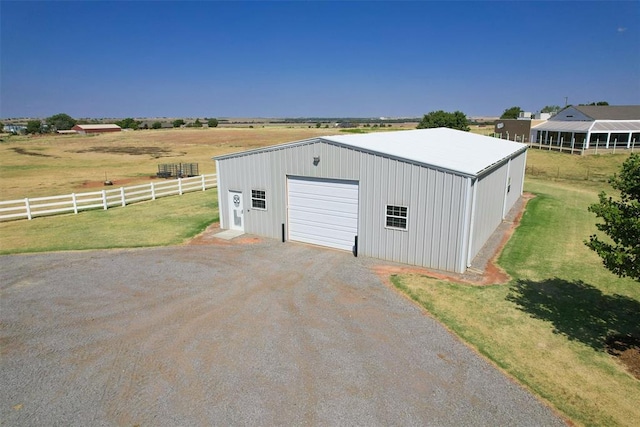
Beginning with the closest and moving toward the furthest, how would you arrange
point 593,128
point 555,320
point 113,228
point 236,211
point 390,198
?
point 555,320 → point 390,198 → point 236,211 → point 113,228 → point 593,128

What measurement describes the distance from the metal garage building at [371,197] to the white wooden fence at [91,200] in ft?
30.3

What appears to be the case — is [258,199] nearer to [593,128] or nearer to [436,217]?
[436,217]

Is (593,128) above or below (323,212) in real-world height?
above

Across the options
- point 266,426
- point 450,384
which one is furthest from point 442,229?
point 266,426

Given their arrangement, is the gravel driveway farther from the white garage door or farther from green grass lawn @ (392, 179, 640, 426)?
the white garage door

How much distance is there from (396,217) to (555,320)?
219 inches

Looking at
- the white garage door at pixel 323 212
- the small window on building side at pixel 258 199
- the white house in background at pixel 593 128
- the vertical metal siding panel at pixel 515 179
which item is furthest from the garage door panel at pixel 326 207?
the white house in background at pixel 593 128

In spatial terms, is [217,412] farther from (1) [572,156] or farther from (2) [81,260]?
(1) [572,156]

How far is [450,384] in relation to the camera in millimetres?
7496

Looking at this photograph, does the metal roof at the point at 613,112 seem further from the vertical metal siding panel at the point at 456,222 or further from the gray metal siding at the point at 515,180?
the vertical metal siding panel at the point at 456,222

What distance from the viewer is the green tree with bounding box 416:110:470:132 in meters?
64.6

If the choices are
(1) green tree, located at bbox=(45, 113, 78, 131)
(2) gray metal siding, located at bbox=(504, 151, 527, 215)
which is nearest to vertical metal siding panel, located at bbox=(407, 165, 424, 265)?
(2) gray metal siding, located at bbox=(504, 151, 527, 215)

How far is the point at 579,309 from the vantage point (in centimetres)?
1049

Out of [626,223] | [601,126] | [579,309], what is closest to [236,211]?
[579,309]
